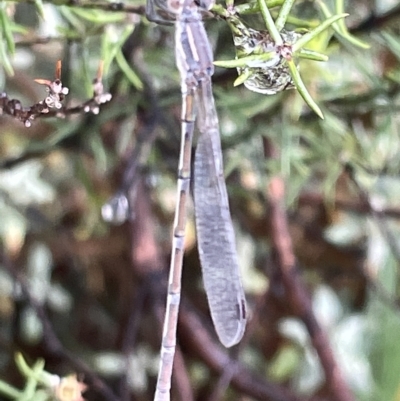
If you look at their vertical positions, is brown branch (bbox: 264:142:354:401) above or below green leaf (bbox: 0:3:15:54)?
below

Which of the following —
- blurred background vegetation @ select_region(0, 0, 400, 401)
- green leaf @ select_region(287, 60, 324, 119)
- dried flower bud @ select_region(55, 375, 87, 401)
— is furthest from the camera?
blurred background vegetation @ select_region(0, 0, 400, 401)

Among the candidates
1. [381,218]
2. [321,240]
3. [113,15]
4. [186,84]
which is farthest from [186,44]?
[321,240]

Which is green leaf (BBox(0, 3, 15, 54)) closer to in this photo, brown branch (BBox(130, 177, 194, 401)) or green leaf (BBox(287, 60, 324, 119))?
green leaf (BBox(287, 60, 324, 119))

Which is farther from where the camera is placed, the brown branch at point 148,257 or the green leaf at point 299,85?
the brown branch at point 148,257

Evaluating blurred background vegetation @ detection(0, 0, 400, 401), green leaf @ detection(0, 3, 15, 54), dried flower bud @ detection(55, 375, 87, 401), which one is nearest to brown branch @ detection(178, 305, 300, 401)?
blurred background vegetation @ detection(0, 0, 400, 401)

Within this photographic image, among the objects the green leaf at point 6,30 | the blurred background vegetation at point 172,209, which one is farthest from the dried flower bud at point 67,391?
the green leaf at point 6,30

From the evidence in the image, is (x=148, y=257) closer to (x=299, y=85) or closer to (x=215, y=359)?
(x=215, y=359)

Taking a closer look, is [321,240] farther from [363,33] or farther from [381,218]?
[363,33]

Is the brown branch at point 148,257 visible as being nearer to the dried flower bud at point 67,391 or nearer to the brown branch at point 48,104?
the dried flower bud at point 67,391
